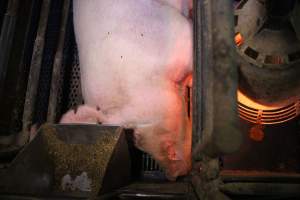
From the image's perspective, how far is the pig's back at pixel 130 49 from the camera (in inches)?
99.5

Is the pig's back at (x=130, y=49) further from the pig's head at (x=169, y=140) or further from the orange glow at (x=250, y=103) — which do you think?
the orange glow at (x=250, y=103)

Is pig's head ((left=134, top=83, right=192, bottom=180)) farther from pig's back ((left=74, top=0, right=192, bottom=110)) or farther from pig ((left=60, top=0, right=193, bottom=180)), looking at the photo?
pig's back ((left=74, top=0, right=192, bottom=110))

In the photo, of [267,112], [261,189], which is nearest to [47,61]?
[267,112]

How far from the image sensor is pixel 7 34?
3.19 meters

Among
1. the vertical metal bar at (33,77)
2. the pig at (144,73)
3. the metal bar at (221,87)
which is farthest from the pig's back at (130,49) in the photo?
the metal bar at (221,87)

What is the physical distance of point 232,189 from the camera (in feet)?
3.94

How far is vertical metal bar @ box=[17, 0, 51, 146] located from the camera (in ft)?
9.98

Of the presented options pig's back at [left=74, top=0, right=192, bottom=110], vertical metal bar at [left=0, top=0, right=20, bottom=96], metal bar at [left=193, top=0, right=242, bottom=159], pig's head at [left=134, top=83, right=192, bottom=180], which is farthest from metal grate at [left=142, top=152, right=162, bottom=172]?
vertical metal bar at [left=0, top=0, right=20, bottom=96]

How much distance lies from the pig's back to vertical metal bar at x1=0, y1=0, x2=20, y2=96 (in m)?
1.10

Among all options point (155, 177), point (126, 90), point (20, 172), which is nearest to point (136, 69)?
point (126, 90)

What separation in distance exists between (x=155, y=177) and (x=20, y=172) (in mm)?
1312

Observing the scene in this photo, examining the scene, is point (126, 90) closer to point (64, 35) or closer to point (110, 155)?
point (110, 155)

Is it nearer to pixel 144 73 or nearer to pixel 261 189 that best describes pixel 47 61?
pixel 144 73

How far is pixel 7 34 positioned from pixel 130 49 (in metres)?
1.68
